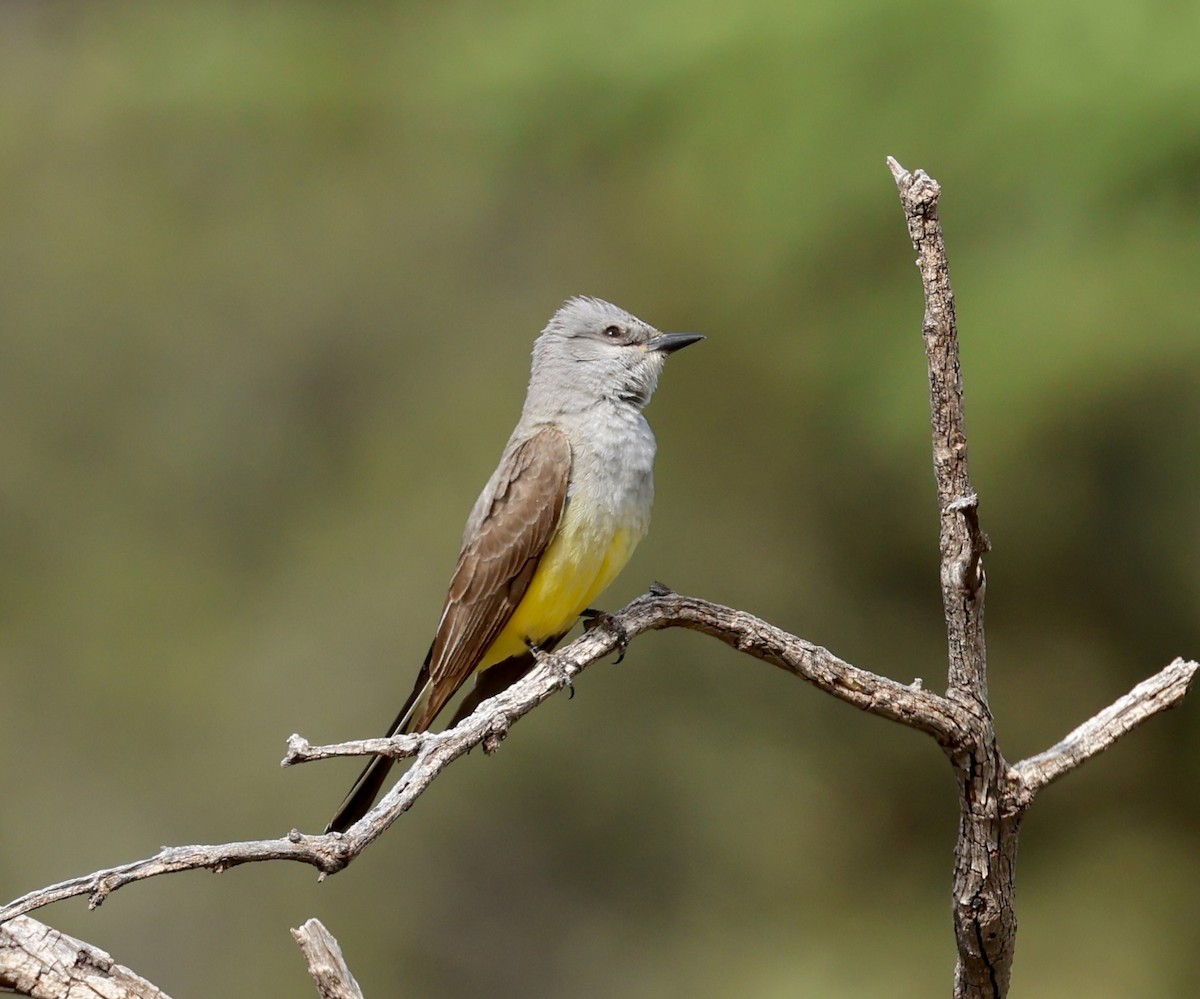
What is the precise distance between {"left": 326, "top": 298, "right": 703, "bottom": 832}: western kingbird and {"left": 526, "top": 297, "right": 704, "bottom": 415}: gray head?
0.7 inches

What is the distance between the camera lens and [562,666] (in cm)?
357

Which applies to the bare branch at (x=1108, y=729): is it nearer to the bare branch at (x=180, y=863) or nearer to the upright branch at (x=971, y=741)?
the upright branch at (x=971, y=741)

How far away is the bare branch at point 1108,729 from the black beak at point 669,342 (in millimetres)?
1948

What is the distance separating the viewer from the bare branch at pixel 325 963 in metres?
2.81

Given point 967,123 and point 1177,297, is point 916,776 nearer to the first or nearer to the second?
point 1177,297

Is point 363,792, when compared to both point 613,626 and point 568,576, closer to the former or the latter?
point 613,626

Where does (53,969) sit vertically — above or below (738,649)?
below

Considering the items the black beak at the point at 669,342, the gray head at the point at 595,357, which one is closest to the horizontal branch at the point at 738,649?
the gray head at the point at 595,357

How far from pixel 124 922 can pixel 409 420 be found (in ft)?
13.2

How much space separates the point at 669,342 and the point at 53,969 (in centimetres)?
289

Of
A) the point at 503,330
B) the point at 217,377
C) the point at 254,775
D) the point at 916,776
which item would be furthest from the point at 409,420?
the point at 916,776

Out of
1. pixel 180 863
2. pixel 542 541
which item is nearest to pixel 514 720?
pixel 180 863

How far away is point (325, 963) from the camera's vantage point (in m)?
2.84

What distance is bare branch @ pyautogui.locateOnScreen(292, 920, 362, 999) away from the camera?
281cm
